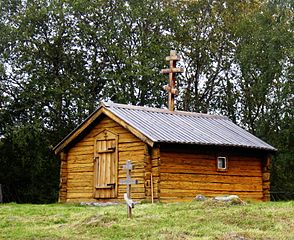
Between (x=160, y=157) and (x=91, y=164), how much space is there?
3649mm

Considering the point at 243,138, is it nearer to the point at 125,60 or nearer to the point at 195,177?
the point at 195,177

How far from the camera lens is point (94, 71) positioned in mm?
35250

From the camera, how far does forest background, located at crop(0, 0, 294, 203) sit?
3288 centimetres

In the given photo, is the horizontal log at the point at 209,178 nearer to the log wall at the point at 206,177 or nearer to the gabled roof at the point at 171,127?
the log wall at the point at 206,177

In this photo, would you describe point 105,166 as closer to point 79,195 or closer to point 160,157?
point 79,195

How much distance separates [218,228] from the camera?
41.1ft

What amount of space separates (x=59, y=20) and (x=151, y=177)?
53.2 feet

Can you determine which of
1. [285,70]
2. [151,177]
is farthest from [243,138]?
[285,70]

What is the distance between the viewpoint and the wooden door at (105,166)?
73.2ft

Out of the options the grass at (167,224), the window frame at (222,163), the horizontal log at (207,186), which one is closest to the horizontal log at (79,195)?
the horizontal log at (207,186)

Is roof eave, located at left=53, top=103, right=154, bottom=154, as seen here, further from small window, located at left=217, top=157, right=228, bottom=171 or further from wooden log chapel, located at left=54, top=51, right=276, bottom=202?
small window, located at left=217, top=157, right=228, bottom=171

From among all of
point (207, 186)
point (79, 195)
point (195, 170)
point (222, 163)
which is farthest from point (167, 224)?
point (79, 195)

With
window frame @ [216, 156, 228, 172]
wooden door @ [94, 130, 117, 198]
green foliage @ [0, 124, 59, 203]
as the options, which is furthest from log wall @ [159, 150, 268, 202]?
green foliage @ [0, 124, 59, 203]

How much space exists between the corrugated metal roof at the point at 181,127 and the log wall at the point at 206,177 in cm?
65
